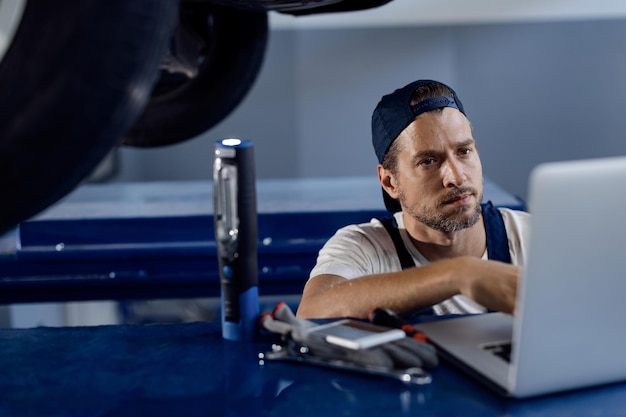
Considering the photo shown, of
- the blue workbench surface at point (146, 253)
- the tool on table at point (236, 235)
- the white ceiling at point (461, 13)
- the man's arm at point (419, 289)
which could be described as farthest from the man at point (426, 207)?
the white ceiling at point (461, 13)

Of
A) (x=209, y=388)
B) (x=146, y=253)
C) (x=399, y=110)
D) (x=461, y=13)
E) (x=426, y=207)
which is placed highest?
(x=461, y=13)

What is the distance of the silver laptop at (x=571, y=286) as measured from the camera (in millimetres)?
877

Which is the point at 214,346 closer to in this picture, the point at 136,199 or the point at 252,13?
the point at 252,13

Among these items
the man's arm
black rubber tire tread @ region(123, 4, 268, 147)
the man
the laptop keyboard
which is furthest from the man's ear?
the laptop keyboard

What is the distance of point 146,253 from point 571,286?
1763 millimetres

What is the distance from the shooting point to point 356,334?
42.9 inches

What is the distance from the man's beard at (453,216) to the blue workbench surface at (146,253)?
2.93 feet

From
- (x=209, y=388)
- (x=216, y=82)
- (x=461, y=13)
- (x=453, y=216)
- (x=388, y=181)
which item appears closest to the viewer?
(x=209, y=388)

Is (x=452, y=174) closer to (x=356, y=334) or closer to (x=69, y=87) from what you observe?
(x=356, y=334)

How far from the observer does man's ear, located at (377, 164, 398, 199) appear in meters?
1.79

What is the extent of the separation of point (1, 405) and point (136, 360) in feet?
0.59

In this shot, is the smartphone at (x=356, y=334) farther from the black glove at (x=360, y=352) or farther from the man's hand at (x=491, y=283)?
the man's hand at (x=491, y=283)

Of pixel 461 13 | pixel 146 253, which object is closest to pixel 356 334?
pixel 146 253

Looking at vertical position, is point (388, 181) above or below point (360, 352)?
above
